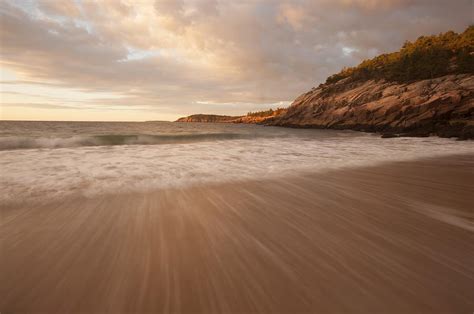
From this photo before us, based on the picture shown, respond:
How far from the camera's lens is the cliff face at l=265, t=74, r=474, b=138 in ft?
75.0

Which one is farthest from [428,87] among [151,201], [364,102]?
[151,201]

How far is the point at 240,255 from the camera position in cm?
184

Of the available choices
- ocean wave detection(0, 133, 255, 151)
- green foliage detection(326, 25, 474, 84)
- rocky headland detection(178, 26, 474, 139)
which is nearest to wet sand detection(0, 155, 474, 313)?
ocean wave detection(0, 133, 255, 151)

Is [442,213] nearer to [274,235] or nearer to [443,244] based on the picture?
[443,244]

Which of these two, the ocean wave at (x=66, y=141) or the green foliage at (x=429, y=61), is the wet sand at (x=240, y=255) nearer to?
the ocean wave at (x=66, y=141)

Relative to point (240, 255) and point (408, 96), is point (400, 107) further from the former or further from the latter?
point (240, 255)

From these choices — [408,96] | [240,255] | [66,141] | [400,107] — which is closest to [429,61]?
[408,96]

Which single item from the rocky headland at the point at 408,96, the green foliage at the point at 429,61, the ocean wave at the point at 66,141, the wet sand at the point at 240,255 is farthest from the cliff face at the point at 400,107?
the ocean wave at the point at 66,141

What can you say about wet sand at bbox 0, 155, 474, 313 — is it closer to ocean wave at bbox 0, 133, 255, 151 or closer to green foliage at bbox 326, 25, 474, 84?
ocean wave at bbox 0, 133, 255, 151

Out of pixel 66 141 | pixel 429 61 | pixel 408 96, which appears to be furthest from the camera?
pixel 429 61

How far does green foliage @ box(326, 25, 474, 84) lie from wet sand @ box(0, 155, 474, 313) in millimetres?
38374

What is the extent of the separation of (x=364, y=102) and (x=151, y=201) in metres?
39.5

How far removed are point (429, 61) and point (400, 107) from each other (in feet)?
42.5

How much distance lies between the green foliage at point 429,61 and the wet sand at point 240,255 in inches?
1511
